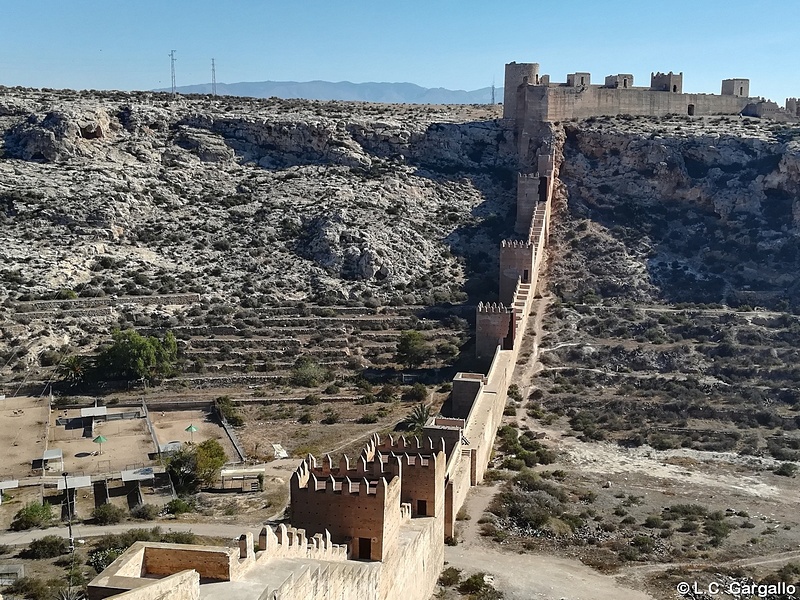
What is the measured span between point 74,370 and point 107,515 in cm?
1277

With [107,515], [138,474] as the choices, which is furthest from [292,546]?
[138,474]

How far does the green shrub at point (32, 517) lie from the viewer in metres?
21.6

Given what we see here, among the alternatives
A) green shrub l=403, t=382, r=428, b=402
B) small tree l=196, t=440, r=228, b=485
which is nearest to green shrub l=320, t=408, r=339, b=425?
green shrub l=403, t=382, r=428, b=402

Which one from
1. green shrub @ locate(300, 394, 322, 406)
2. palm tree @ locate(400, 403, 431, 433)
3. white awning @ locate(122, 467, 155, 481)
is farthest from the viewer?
green shrub @ locate(300, 394, 322, 406)

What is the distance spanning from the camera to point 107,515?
22109 mm

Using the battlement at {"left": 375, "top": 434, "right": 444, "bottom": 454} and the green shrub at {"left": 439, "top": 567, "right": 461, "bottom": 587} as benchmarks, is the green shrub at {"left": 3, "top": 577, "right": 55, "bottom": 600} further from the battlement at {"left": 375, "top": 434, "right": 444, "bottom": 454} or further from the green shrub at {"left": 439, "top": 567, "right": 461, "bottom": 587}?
the green shrub at {"left": 439, "top": 567, "right": 461, "bottom": 587}

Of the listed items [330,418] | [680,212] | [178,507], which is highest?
[680,212]

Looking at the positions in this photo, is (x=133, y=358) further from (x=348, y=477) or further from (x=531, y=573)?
(x=531, y=573)

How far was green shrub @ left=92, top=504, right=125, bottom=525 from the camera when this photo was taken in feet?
72.3

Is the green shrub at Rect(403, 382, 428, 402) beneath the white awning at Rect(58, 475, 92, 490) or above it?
above

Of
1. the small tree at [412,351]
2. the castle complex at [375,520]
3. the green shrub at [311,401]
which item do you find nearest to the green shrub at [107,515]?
the castle complex at [375,520]

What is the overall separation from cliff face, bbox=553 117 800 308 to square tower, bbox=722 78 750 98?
562 centimetres

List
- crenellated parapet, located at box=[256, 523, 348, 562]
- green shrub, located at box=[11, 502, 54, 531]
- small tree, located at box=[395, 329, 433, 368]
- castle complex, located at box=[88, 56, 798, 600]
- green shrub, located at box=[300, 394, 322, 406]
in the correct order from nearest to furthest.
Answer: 1. castle complex, located at box=[88, 56, 798, 600]
2. crenellated parapet, located at box=[256, 523, 348, 562]
3. green shrub, located at box=[11, 502, 54, 531]
4. green shrub, located at box=[300, 394, 322, 406]
5. small tree, located at box=[395, 329, 433, 368]

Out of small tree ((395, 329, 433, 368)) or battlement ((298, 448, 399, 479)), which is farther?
small tree ((395, 329, 433, 368))
